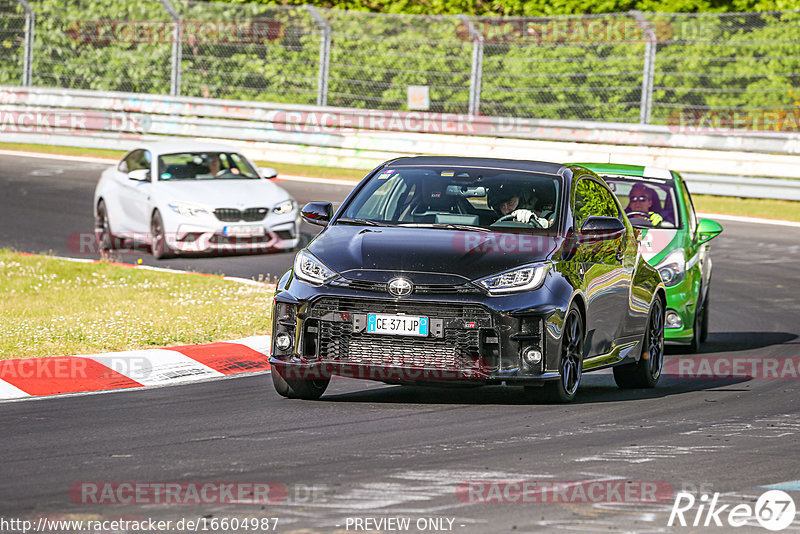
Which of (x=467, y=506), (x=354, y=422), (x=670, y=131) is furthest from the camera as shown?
(x=670, y=131)

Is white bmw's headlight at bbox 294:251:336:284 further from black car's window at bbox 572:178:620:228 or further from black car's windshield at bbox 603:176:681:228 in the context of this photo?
black car's windshield at bbox 603:176:681:228

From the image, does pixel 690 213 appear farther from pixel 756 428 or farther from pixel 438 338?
pixel 438 338

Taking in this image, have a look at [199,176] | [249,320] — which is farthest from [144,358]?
[199,176]

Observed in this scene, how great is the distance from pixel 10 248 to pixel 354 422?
11.7 metres

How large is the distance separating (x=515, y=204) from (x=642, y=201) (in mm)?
4322

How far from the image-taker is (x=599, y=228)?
985 cm

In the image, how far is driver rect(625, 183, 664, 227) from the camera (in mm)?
13953

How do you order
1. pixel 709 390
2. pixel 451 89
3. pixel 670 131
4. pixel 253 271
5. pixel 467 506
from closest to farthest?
pixel 467 506, pixel 709 390, pixel 253 271, pixel 670 131, pixel 451 89

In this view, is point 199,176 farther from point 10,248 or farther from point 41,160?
point 41,160

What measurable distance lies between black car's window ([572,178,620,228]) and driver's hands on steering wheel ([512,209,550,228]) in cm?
33

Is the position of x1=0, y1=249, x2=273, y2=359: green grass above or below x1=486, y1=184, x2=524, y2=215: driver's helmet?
below

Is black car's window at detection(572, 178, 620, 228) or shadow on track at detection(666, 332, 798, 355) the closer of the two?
black car's window at detection(572, 178, 620, 228)

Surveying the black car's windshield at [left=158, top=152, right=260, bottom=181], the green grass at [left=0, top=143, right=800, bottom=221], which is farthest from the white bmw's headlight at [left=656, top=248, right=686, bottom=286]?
the green grass at [left=0, top=143, right=800, bottom=221]

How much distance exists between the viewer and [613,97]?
86.1 ft
